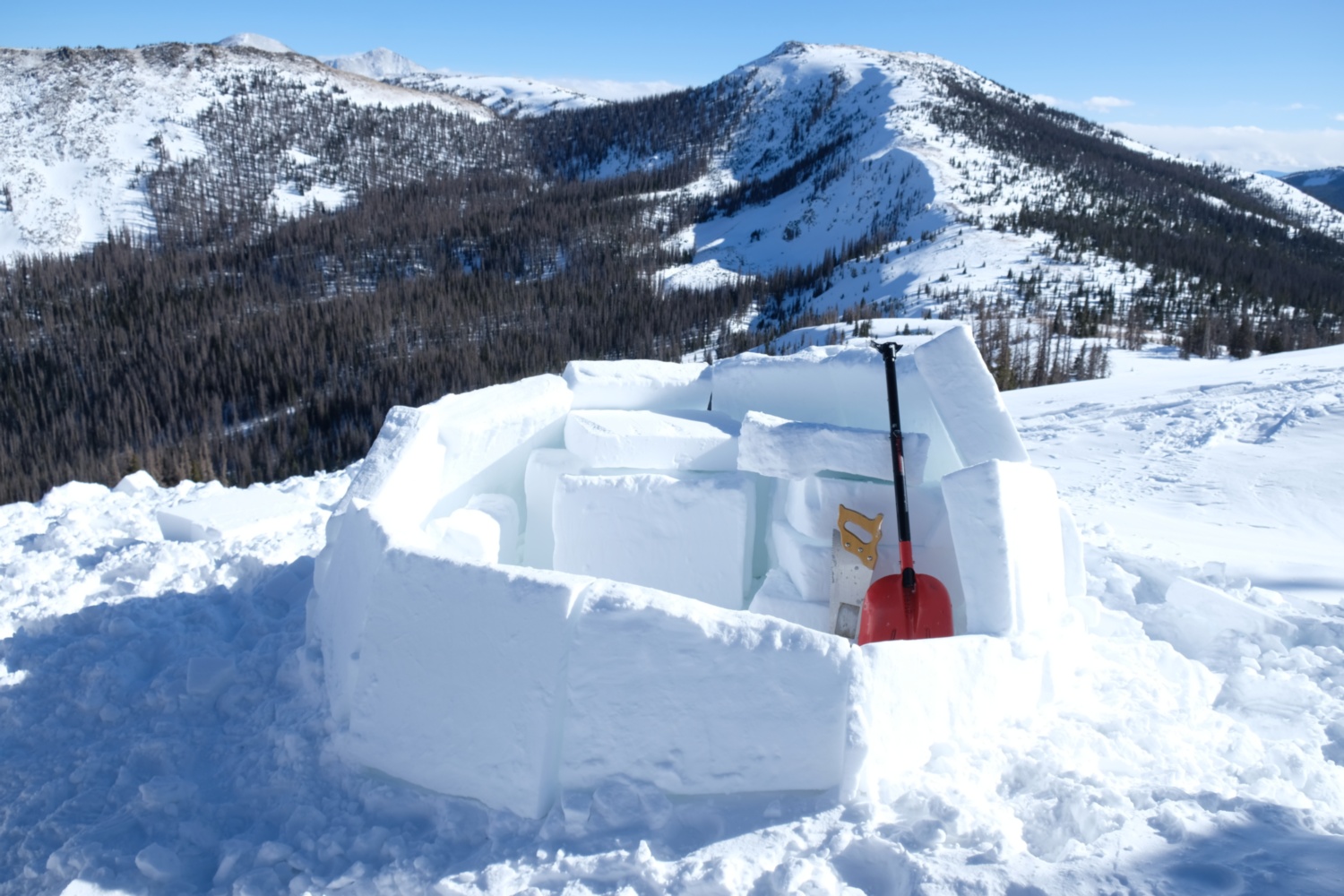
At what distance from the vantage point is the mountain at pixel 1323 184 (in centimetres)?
8788

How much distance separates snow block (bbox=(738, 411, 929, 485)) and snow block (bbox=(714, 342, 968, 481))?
9 cm

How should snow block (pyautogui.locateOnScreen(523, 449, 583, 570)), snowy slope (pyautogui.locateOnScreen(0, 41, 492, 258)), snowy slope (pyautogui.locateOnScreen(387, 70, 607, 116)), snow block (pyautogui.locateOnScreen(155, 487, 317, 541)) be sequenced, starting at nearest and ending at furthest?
1. snow block (pyautogui.locateOnScreen(523, 449, 583, 570))
2. snow block (pyautogui.locateOnScreen(155, 487, 317, 541))
3. snowy slope (pyautogui.locateOnScreen(0, 41, 492, 258))
4. snowy slope (pyautogui.locateOnScreen(387, 70, 607, 116))

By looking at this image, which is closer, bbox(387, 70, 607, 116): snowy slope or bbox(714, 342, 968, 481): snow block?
bbox(714, 342, 968, 481): snow block

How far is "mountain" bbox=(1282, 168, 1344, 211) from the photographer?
87875mm

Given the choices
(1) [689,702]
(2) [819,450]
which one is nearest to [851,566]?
(2) [819,450]

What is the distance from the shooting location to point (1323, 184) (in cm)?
9575

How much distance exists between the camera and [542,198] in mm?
49281

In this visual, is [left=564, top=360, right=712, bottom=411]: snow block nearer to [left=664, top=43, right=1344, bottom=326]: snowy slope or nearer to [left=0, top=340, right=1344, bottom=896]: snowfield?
[left=0, top=340, right=1344, bottom=896]: snowfield

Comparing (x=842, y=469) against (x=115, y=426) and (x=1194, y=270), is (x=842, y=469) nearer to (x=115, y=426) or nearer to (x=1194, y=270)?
(x=115, y=426)

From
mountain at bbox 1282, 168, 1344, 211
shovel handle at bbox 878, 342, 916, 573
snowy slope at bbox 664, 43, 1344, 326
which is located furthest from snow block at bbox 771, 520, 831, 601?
mountain at bbox 1282, 168, 1344, 211

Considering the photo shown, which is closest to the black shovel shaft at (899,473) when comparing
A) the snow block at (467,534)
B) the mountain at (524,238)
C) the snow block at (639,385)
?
the snow block at (639,385)

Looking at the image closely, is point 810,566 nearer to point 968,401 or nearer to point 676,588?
point 676,588

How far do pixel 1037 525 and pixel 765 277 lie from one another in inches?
1163

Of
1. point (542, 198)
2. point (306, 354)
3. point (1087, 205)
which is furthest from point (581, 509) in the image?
point (542, 198)
